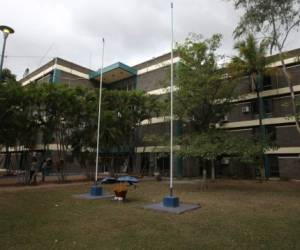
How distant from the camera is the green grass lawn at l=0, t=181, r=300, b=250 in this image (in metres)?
5.42

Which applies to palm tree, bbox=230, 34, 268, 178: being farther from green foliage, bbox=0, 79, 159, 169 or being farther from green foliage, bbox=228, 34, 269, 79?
green foliage, bbox=0, 79, 159, 169

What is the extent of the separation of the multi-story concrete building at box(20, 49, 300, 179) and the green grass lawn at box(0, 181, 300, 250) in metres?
8.68

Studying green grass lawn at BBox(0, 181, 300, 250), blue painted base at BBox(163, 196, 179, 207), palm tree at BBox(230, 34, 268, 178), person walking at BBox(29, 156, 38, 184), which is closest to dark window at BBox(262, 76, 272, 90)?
palm tree at BBox(230, 34, 268, 178)

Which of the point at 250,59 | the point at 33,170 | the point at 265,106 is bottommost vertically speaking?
the point at 33,170

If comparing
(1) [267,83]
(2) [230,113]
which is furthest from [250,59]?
(2) [230,113]

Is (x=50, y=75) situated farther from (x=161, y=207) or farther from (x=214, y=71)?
(x=161, y=207)

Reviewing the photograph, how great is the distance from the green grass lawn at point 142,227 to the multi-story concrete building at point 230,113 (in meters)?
8.68

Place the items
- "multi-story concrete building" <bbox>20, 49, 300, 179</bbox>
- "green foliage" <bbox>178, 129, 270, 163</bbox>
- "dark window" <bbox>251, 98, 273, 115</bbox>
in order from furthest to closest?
"dark window" <bbox>251, 98, 273, 115</bbox> → "multi-story concrete building" <bbox>20, 49, 300, 179</bbox> → "green foliage" <bbox>178, 129, 270, 163</bbox>

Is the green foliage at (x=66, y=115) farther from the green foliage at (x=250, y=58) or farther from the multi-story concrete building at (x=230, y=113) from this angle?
the green foliage at (x=250, y=58)

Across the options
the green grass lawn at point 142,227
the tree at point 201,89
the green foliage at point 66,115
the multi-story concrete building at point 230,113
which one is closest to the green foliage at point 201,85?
the tree at point 201,89

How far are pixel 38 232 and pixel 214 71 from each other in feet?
48.9

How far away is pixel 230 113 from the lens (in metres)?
25.4

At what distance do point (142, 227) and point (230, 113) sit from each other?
68.2 ft

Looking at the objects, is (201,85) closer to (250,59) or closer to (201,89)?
(201,89)
